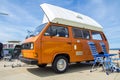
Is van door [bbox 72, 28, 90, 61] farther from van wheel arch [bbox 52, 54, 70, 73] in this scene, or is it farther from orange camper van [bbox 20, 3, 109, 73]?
van wheel arch [bbox 52, 54, 70, 73]

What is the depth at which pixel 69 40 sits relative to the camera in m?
7.08

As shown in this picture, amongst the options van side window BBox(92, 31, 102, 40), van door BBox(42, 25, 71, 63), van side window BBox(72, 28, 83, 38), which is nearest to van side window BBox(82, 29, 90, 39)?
van side window BBox(72, 28, 83, 38)

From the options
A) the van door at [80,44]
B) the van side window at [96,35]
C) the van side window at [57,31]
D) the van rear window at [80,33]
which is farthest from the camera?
the van side window at [96,35]

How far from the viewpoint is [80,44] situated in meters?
7.66

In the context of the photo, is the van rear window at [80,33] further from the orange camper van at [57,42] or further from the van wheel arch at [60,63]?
the van wheel arch at [60,63]

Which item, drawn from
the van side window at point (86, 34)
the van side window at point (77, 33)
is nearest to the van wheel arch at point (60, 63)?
the van side window at point (77, 33)

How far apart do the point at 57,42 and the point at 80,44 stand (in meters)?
1.57

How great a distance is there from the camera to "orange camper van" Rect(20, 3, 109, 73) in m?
6.11

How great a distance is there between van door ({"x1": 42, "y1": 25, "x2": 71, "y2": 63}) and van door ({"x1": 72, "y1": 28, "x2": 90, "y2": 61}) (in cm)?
49

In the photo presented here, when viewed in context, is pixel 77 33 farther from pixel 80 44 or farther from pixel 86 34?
pixel 86 34

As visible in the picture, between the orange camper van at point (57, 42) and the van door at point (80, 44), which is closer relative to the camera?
the orange camper van at point (57, 42)

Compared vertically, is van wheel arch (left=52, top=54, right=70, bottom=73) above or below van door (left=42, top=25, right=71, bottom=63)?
below

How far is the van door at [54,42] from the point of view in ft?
20.3

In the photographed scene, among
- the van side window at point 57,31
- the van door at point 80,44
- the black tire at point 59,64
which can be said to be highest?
the van side window at point 57,31
